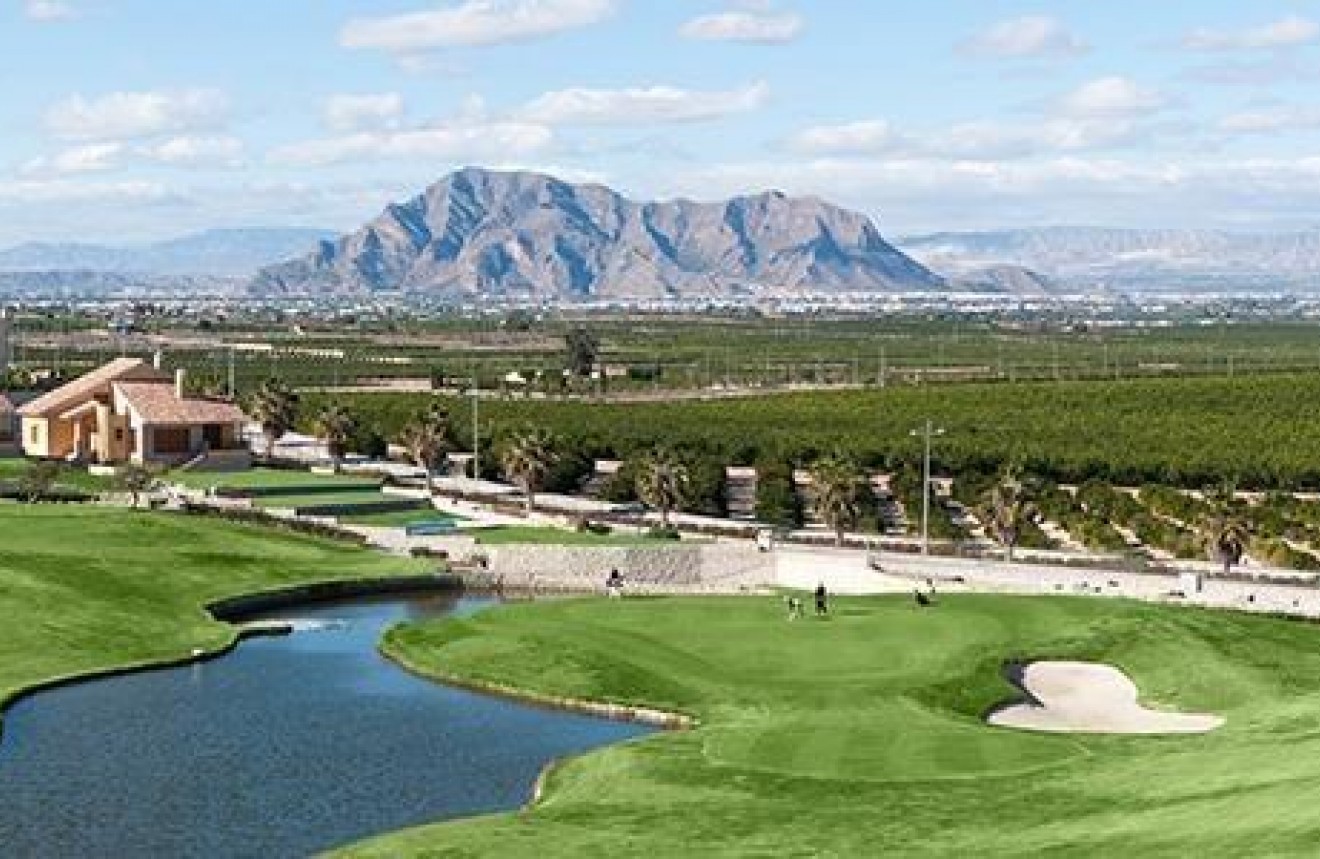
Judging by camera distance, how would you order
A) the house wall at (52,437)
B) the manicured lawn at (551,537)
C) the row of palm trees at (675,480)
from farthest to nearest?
the house wall at (52,437), the row of palm trees at (675,480), the manicured lawn at (551,537)

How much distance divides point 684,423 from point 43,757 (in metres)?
94.3

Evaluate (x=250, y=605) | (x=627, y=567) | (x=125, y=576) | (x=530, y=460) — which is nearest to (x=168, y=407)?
(x=530, y=460)

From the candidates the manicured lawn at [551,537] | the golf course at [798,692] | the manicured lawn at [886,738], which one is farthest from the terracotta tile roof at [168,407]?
the manicured lawn at [886,738]

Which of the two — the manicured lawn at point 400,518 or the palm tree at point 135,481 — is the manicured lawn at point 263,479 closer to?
the palm tree at point 135,481

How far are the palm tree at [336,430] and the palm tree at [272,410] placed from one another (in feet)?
7.56

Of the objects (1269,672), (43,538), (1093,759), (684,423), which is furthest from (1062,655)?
(684,423)

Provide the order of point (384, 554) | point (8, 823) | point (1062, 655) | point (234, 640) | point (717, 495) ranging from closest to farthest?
point (8, 823) < point (1062, 655) < point (234, 640) < point (384, 554) < point (717, 495)

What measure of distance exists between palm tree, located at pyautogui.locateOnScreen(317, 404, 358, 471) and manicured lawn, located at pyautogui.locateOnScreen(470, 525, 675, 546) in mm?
27706

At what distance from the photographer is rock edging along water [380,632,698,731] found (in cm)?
5619

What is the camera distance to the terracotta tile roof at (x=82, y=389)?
11650cm

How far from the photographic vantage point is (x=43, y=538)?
81438mm

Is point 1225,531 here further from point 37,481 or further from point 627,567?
point 37,481

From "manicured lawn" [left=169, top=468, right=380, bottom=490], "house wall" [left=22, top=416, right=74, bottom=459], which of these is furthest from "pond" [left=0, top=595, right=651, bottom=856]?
"house wall" [left=22, top=416, right=74, bottom=459]

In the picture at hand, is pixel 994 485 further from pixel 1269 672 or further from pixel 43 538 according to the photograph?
pixel 43 538
